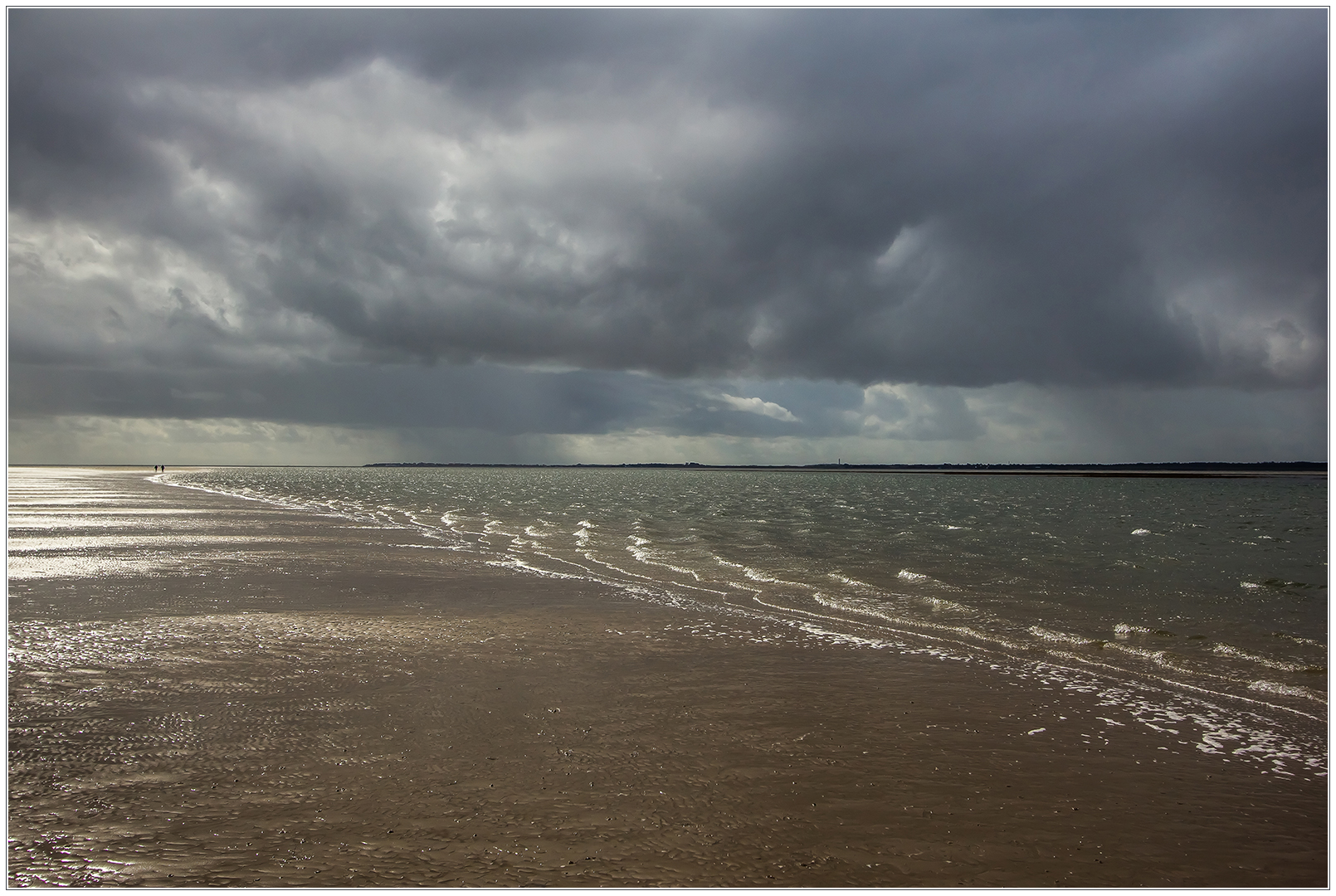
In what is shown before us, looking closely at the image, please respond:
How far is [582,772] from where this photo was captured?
20.5 ft

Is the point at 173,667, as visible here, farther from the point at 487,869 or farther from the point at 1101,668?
the point at 1101,668

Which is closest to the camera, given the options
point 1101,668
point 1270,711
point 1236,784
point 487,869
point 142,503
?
point 487,869

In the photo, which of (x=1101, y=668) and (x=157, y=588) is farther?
(x=157, y=588)

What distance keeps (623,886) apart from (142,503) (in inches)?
2036

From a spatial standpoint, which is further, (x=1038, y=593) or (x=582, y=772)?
(x=1038, y=593)

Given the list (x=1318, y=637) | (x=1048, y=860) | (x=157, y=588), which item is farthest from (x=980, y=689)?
(x=157, y=588)

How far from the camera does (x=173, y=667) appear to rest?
9.09 meters

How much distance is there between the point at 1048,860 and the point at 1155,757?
2.77 meters

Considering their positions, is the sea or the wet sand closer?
the wet sand

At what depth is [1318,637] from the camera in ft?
40.2

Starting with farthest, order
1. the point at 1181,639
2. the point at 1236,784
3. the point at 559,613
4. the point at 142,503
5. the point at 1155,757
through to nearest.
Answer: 1. the point at 142,503
2. the point at 559,613
3. the point at 1181,639
4. the point at 1155,757
5. the point at 1236,784

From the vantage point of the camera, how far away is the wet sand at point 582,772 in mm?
5004

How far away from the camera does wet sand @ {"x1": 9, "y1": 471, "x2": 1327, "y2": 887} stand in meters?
5.00

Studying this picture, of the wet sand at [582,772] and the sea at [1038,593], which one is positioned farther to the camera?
the sea at [1038,593]
